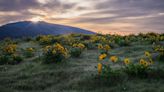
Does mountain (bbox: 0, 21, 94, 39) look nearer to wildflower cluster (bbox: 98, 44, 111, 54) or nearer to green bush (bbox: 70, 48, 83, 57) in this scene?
wildflower cluster (bbox: 98, 44, 111, 54)

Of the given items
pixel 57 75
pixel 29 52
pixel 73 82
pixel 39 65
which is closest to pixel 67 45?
pixel 29 52

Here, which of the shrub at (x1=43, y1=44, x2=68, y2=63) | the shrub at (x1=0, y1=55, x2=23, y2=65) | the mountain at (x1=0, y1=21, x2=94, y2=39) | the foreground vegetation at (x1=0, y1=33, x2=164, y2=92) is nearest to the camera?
the foreground vegetation at (x1=0, y1=33, x2=164, y2=92)

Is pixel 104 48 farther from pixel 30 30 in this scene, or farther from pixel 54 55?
pixel 30 30

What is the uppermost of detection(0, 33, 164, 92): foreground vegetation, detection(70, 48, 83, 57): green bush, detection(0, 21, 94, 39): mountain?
detection(70, 48, 83, 57): green bush

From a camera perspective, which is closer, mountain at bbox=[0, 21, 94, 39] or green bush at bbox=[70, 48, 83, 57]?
green bush at bbox=[70, 48, 83, 57]

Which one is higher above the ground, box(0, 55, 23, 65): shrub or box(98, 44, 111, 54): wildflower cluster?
box(98, 44, 111, 54): wildflower cluster

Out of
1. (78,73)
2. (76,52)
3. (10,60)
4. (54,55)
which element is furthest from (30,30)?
A: (78,73)

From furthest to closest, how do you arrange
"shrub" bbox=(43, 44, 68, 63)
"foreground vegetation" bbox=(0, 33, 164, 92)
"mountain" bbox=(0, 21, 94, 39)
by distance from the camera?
1. "mountain" bbox=(0, 21, 94, 39)
2. "shrub" bbox=(43, 44, 68, 63)
3. "foreground vegetation" bbox=(0, 33, 164, 92)

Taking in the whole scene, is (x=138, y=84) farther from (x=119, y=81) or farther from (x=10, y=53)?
(x=10, y=53)

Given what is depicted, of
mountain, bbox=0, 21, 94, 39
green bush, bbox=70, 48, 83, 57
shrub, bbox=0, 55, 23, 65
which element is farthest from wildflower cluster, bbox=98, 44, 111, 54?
mountain, bbox=0, 21, 94, 39

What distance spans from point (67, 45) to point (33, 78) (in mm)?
9112

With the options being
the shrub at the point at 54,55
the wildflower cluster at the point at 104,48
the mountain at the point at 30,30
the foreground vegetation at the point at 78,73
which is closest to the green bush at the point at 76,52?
the foreground vegetation at the point at 78,73

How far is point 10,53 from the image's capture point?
60.7ft

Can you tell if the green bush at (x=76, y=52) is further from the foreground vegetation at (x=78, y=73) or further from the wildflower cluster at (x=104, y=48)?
the wildflower cluster at (x=104, y=48)
